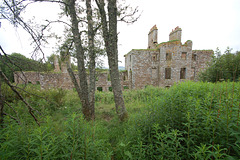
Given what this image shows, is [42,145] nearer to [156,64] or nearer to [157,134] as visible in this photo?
[157,134]

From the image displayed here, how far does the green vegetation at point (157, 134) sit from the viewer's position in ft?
4.85

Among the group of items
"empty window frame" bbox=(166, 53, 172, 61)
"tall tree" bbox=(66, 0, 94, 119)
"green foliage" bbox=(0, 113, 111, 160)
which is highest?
"empty window frame" bbox=(166, 53, 172, 61)

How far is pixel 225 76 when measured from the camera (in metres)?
6.64

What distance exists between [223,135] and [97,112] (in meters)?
5.12

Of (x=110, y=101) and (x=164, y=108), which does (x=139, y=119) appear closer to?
(x=164, y=108)

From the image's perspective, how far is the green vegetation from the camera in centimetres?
148

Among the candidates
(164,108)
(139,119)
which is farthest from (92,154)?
(164,108)

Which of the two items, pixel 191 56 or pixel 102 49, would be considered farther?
pixel 191 56

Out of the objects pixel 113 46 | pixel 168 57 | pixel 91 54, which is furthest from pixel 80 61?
pixel 168 57

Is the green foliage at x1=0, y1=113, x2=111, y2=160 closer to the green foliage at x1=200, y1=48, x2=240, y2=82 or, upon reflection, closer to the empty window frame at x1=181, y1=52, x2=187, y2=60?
the green foliage at x1=200, y1=48, x2=240, y2=82

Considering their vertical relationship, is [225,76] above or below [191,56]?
below

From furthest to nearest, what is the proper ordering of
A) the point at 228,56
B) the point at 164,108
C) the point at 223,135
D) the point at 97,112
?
the point at 228,56
the point at 97,112
the point at 164,108
the point at 223,135

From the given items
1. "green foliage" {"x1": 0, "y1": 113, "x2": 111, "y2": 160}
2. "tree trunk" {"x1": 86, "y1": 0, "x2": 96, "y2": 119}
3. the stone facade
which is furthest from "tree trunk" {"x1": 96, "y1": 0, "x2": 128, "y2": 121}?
the stone facade

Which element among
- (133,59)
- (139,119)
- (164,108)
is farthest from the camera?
(133,59)
